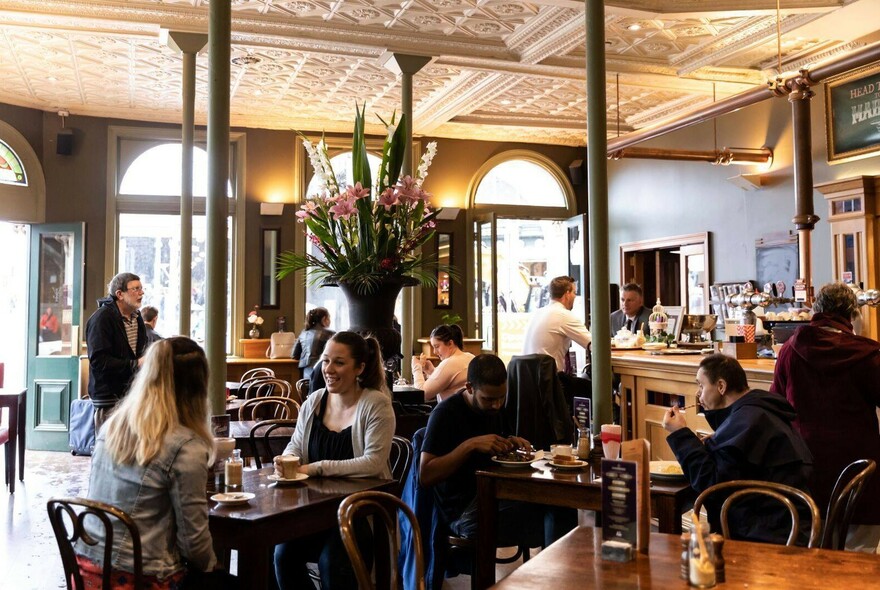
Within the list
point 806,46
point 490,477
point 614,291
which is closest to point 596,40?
point 490,477

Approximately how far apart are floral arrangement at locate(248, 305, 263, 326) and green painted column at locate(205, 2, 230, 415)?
700cm

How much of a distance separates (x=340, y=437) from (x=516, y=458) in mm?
740

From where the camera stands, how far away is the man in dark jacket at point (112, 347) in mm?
5457

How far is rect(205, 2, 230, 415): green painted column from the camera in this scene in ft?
12.6

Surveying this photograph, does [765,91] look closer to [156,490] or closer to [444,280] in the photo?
[156,490]

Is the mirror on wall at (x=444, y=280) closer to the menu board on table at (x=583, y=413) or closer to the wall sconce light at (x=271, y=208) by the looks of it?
the wall sconce light at (x=271, y=208)

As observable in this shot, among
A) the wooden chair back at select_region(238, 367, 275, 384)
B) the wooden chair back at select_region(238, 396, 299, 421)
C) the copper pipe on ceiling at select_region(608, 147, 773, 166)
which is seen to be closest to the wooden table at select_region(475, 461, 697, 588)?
Answer: the wooden chair back at select_region(238, 396, 299, 421)

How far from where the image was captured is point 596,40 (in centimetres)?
413

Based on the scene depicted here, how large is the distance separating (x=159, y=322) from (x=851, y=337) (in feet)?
30.1

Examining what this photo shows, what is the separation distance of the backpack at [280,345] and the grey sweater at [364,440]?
278 inches

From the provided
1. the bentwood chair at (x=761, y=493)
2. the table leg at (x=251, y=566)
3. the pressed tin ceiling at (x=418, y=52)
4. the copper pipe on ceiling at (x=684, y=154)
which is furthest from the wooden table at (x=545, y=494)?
the copper pipe on ceiling at (x=684, y=154)

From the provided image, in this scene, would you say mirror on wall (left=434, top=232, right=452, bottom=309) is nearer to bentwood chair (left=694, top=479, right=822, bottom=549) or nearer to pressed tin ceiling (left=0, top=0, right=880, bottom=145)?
pressed tin ceiling (left=0, top=0, right=880, bottom=145)

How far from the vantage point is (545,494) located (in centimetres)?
323

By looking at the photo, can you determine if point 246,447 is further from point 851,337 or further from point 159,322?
point 159,322
